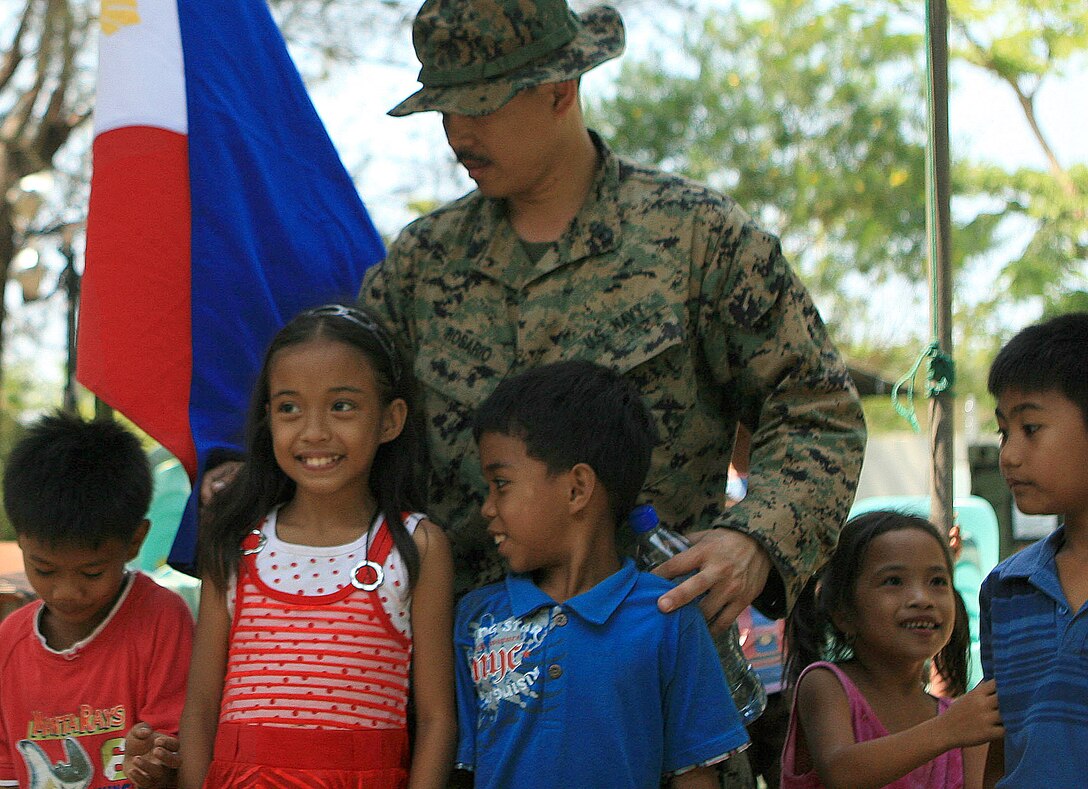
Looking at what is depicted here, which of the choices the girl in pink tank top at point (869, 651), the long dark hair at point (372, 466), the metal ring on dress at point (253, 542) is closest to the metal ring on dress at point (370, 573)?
the long dark hair at point (372, 466)

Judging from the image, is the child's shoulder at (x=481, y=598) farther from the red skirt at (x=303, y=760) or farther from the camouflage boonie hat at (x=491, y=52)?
the camouflage boonie hat at (x=491, y=52)

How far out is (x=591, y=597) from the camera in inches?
93.0

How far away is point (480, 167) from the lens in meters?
2.68

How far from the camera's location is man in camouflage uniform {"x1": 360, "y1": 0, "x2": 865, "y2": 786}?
2.57m

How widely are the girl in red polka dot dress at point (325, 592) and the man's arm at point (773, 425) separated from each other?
527mm

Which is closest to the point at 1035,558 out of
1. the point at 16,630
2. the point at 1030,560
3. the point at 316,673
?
the point at 1030,560

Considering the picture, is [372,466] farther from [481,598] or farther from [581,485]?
[581,485]

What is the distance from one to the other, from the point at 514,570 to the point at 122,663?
0.97 metres

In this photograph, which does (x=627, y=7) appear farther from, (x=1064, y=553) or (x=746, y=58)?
(x=1064, y=553)

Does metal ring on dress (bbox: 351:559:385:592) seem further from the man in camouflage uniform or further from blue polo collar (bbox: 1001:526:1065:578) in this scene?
blue polo collar (bbox: 1001:526:1065:578)

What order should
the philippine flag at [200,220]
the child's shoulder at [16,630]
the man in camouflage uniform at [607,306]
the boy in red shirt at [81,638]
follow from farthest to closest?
the philippine flag at [200,220]
the child's shoulder at [16,630]
the boy in red shirt at [81,638]
the man in camouflage uniform at [607,306]

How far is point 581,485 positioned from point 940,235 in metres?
1.57

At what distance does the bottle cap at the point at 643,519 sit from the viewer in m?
2.47

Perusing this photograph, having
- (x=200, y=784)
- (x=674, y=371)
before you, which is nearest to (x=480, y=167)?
(x=674, y=371)
